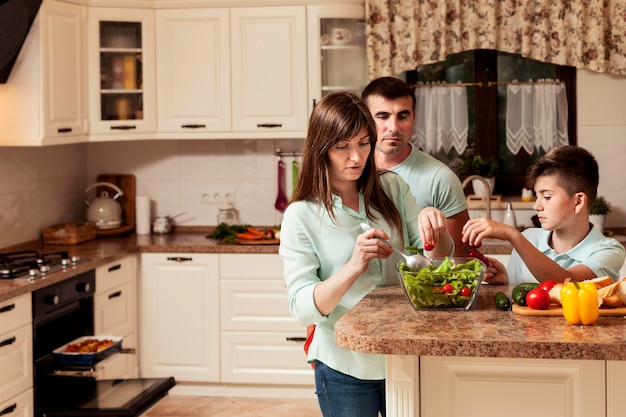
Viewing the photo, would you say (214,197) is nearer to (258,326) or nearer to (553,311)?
(258,326)

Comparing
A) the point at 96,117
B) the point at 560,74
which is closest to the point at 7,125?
the point at 96,117

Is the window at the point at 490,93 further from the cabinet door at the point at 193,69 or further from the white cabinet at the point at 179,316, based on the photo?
the white cabinet at the point at 179,316

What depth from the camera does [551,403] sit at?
2256 millimetres

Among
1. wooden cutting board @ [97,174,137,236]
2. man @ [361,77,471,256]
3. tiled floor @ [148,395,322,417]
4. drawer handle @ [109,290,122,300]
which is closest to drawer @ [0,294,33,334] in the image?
drawer handle @ [109,290,122,300]

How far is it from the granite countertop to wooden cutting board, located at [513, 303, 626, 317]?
0.04 feet

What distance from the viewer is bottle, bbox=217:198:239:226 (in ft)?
18.9

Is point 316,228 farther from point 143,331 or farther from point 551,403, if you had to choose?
point 143,331

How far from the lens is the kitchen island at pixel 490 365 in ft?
7.06

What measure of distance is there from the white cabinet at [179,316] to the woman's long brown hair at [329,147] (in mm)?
2628

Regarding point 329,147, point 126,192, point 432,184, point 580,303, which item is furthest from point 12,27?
point 580,303

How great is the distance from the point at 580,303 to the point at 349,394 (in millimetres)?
659

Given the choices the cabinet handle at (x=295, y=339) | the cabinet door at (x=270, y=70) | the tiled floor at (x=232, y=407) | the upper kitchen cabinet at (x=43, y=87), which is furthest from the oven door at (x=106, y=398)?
the cabinet door at (x=270, y=70)

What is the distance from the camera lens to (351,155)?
253 cm

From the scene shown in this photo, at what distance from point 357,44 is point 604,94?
1376 mm
